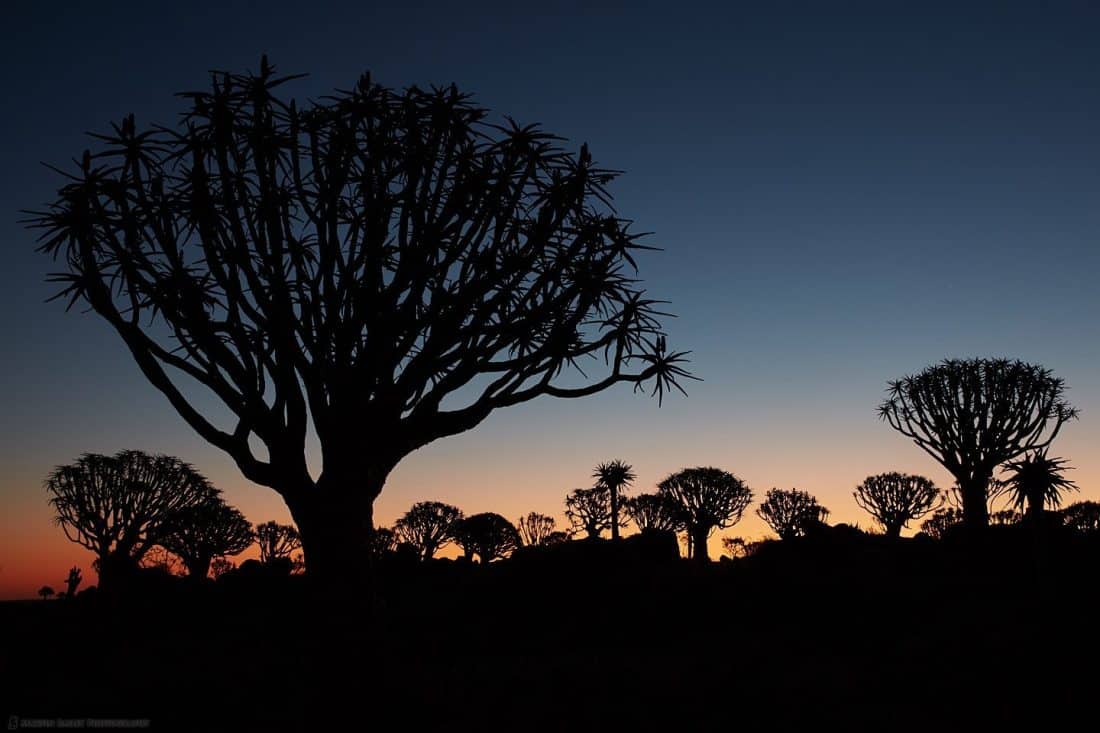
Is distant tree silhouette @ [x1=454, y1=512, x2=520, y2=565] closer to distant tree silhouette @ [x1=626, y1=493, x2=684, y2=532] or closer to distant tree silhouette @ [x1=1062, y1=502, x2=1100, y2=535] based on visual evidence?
distant tree silhouette @ [x1=626, y1=493, x2=684, y2=532]

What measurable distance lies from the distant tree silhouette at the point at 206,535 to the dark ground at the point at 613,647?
16095 millimetres

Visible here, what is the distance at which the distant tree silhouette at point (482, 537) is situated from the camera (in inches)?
2023

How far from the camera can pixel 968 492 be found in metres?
26.2

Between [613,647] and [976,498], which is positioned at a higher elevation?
[976,498]

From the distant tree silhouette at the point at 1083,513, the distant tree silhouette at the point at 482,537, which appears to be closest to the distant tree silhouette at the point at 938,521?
the distant tree silhouette at the point at 1083,513

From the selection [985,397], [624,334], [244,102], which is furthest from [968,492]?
[244,102]

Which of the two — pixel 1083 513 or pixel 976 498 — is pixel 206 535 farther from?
pixel 1083 513

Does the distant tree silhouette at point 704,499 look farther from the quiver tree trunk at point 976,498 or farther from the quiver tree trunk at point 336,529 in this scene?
the quiver tree trunk at point 336,529

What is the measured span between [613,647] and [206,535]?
31.7 meters

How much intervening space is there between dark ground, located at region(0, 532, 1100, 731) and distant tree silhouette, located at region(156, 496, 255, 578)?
1610cm

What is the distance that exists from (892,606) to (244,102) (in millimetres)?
13805

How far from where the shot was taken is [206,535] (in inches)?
1462

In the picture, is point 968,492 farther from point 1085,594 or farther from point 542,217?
point 542,217

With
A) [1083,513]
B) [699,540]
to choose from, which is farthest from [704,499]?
[1083,513]
